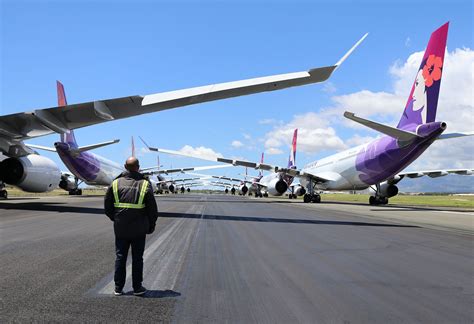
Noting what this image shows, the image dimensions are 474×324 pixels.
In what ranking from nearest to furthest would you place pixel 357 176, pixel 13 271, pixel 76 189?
pixel 13 271, pixel 357 176, pixel 76 189

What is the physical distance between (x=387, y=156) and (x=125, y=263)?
24052mm

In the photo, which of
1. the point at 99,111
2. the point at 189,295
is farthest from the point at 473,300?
the point at 99,111

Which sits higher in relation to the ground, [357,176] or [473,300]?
[357,176]

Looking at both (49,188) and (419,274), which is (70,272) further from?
(49,188)

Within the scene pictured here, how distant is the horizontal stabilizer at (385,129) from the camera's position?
18697mm

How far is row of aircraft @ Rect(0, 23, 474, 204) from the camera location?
15258 millimetres

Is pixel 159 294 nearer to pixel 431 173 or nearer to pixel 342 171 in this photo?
pixel 342 171

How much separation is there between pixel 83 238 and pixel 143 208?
5.29 meters

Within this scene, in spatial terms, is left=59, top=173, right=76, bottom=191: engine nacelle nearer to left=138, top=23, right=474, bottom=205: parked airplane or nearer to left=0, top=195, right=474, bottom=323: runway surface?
left=138, top=23, right=474, bottom=205: parked airplane

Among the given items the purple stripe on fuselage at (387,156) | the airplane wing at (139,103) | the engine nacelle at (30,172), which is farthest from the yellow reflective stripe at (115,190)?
the purple stripe on fuselage at (387,156)

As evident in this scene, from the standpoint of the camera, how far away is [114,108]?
1595 cm

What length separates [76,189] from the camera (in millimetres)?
49844

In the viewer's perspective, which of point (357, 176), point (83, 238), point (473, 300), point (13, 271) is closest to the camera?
point (473, 300)

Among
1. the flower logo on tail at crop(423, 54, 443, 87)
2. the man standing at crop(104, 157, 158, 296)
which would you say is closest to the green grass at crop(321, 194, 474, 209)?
the flower logo on tail at crop(423, 54, 443, 87)
